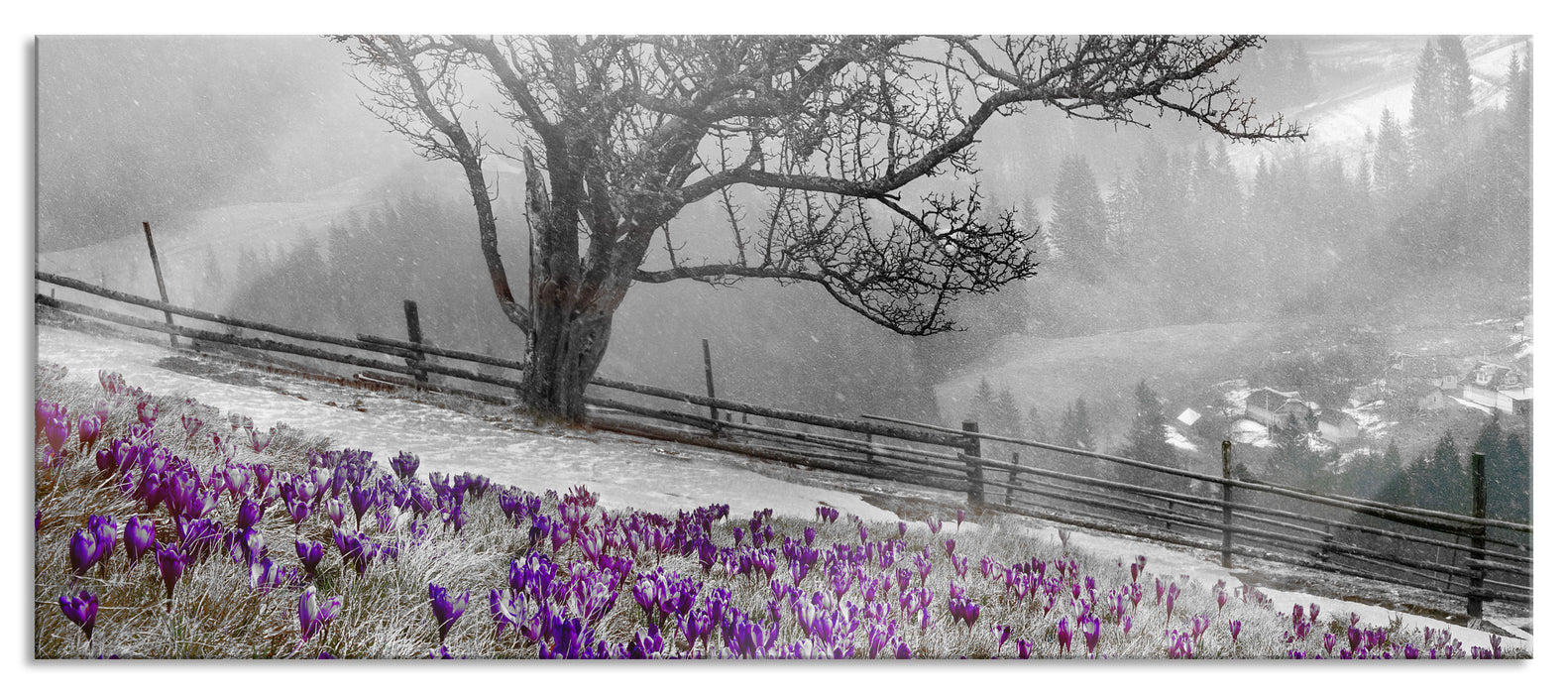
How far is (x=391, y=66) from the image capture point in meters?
4.06

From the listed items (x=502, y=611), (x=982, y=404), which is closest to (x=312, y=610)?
(x=502, y=611)

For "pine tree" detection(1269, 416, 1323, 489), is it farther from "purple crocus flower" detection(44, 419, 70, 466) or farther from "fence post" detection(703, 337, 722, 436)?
"purple crocus flower" detection(44, 419, 70, 466)

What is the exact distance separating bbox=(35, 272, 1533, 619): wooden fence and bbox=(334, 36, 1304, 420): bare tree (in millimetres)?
638

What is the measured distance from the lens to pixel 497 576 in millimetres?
2473

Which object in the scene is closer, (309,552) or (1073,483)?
(309,552)

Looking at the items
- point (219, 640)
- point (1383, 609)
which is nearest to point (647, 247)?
point (219, 640)

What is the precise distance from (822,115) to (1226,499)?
2.54 meters

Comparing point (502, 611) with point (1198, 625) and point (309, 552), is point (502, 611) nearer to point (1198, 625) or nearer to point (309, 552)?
point (309, 552)

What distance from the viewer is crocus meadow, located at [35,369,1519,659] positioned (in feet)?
6.54

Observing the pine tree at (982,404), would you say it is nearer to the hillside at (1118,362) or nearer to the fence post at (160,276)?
the hillside at (1118,362)

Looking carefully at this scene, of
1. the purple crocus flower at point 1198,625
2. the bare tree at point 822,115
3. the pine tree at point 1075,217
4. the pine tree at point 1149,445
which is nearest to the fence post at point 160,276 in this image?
the bare tree at point 822,115

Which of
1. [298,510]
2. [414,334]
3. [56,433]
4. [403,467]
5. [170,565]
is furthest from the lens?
[414,334]
